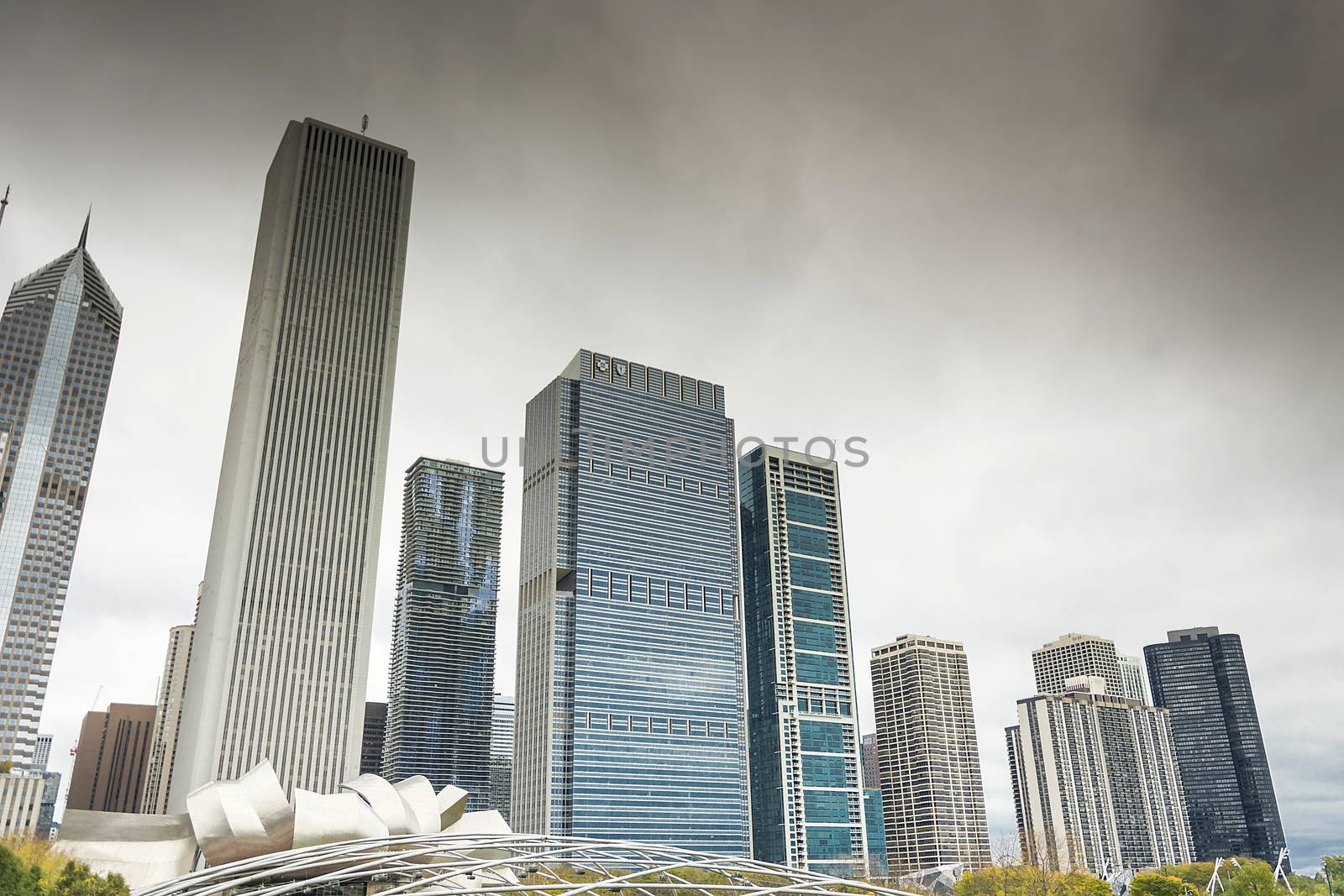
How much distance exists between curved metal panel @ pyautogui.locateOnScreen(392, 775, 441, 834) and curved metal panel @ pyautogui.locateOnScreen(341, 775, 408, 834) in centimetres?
37

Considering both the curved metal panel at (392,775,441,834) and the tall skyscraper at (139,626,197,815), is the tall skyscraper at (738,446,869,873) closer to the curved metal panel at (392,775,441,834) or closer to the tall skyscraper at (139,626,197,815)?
the tall skyscraper at (139,626,197,815)

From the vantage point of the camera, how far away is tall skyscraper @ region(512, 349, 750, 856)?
14050cm

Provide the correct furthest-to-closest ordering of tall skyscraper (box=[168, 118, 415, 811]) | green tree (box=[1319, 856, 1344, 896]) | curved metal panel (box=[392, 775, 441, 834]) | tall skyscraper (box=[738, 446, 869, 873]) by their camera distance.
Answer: tall skyscraper (box=[738, 446, 869, 873]) < green tree (box=[1319, 856, 1344, 896]) < tall skyscraper (box=[168, 118, 415, 811]) < curved metal panel (box=[392, 775, 441, 834])

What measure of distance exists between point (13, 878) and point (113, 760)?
160716 millimetres

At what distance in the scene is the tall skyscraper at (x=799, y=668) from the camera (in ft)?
538

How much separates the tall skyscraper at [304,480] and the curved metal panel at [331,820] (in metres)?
31.8

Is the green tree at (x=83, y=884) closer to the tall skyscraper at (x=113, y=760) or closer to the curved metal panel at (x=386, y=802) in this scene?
the curved metal panel at (x=386, y=802)

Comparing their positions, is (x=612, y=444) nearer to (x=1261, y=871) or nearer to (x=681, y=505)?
(x=681, y=505)

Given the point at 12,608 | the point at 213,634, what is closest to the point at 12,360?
the point at 12,608

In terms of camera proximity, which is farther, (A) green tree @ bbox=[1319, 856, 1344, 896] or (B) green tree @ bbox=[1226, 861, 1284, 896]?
(A) green tree @ bbox=[1319, 856, 1344, 896]

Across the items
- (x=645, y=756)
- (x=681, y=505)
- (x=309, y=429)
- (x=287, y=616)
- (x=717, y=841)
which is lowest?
(x=717, y=841)

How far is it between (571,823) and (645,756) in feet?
49.9

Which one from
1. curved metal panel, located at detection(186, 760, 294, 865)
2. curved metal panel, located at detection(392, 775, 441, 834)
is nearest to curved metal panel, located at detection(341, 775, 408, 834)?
curved metal panel, located at detection(392, 775, 441, 834)

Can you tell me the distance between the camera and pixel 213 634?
243 ft
